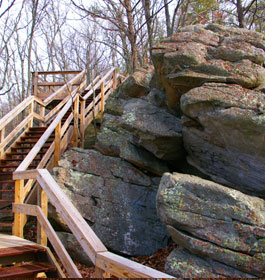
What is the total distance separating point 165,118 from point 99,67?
76.2ft

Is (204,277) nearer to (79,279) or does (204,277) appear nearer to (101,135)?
(79,279)

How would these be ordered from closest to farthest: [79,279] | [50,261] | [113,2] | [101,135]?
[79,279] → [50,261] → [101,135] → [113,2]

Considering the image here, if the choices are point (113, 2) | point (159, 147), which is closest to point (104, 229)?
point (159, 147)

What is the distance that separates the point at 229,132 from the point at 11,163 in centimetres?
607

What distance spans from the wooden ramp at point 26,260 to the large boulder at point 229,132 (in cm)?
333

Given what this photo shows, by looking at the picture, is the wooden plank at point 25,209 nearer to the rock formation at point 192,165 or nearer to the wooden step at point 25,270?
the wooden step at point 25,270

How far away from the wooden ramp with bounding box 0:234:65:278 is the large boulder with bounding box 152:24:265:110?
395 cm

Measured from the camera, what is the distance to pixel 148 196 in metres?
6.44

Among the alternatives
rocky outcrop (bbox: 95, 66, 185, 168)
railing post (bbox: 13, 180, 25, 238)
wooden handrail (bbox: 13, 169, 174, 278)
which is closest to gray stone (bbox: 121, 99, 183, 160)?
rocky outcrop (bbox: 95, 66, 185, 168)

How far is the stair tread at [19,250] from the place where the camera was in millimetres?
3969

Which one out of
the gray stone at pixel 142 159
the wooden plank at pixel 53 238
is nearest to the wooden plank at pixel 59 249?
the wooden plank at pixel 53 238

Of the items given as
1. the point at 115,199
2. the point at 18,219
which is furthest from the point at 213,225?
the point at 18,219

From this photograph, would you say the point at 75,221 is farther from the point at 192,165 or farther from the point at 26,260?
the point at 192,165

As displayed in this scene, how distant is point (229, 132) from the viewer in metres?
5.03
